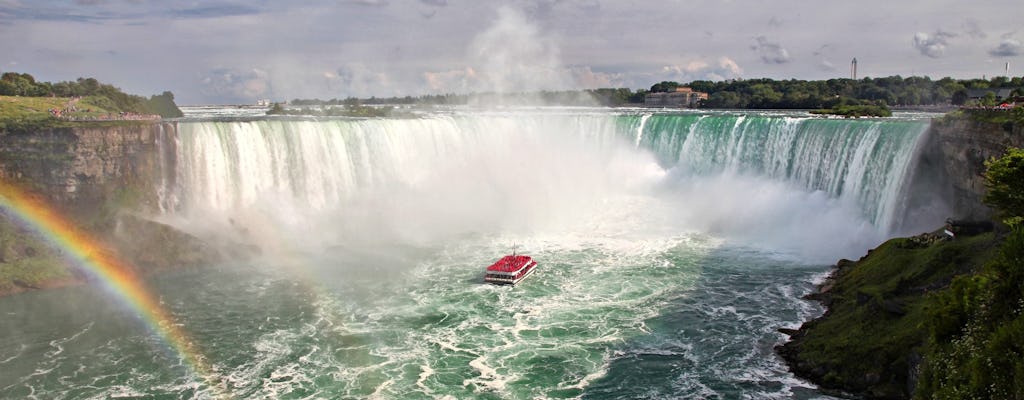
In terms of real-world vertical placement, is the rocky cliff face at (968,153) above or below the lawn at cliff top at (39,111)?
below

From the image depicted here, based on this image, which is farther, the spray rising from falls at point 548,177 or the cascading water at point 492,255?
the spray rising from falls at point 548,177

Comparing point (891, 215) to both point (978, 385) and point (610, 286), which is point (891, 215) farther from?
point (978, 385)

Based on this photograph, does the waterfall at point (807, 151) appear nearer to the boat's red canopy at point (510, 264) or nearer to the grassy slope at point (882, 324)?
the grassy slope at point (882, 324)

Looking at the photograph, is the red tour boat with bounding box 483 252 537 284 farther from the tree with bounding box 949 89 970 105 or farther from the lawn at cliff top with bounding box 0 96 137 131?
the tree with bounding box 949 89 970 105

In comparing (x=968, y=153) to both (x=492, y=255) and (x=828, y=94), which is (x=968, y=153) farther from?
(x=828, y=94)

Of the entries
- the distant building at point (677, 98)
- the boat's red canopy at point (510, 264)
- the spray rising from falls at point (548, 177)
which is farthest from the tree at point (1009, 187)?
the distant building at point (677, 98)

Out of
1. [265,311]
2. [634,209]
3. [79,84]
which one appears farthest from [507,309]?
[79,84]
